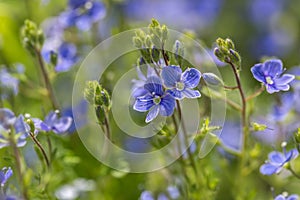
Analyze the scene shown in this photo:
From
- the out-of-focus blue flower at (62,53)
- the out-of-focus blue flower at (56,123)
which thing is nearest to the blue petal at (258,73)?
the out-of-focus blue flower at (56,123)

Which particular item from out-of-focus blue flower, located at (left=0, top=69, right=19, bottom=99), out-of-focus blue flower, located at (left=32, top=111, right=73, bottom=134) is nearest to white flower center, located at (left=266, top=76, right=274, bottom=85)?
out-of-focus blue flower, located at (left=32, top=111, right=73, bottom=134)

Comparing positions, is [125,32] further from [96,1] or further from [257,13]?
[257,13]

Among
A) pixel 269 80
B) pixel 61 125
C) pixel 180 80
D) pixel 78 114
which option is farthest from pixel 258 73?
pixel 78 114

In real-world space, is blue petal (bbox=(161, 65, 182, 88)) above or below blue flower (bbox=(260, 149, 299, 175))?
above

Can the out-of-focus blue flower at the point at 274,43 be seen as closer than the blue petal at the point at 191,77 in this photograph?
No

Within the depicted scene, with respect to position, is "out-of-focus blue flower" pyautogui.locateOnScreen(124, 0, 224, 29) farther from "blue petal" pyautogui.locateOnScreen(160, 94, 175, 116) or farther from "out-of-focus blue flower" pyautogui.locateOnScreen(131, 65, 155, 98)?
"blue petal" pyautogui.locateOnScreen(160, 94, 175, 116)

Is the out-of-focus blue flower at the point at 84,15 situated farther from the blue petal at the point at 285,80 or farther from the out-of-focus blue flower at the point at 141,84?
the blue petal at the point at 285,80

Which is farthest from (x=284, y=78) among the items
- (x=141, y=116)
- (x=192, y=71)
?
(x=141, y=116)
